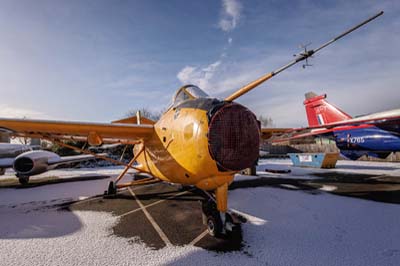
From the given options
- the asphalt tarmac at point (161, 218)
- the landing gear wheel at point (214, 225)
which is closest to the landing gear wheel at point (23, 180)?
the asphalt tarmac at point (161, 218)

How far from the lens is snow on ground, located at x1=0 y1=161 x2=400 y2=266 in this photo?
3.02m

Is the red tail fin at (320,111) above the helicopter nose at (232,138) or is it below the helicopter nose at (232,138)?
A: above

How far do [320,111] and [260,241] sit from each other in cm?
1669

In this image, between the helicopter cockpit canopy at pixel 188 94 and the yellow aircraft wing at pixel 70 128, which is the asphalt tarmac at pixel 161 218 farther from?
the helicopter cockpit canopy at pixel 188 94

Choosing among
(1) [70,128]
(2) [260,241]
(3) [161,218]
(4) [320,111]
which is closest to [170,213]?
(3) [161,218]

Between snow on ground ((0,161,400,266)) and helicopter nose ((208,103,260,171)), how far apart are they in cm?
155

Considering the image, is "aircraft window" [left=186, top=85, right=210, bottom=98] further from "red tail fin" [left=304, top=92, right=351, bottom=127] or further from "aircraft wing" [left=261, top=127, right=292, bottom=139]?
"red tail fin" [left=304, top=92, right=351, bottom=127]

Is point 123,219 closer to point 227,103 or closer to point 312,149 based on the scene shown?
point 227,103

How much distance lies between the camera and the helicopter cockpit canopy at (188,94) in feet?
15.9

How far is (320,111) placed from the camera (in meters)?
16.8

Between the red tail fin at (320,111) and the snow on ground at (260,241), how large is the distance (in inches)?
454

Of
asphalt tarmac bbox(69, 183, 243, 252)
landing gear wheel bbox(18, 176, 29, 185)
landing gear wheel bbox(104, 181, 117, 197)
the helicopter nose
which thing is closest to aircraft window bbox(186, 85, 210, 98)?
the helicopter nose

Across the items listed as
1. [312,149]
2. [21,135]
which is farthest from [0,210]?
[312,149]

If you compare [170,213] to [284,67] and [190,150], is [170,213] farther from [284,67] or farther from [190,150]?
[284,67]
